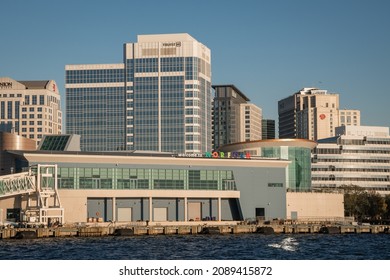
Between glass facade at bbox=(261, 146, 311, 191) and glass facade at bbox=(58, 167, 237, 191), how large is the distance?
23.2 meters

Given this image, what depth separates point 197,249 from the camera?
9712 cm

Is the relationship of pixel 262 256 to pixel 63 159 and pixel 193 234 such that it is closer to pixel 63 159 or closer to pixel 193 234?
pixel 193 234

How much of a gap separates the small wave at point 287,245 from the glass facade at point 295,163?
60.0 m

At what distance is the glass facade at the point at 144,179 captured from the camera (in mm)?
149000

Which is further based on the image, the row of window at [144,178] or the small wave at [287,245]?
the row of window at [144,178]

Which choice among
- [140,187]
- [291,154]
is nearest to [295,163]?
[291,154]

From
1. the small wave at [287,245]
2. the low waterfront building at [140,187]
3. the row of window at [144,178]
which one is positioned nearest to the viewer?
the small wave at [287,245]

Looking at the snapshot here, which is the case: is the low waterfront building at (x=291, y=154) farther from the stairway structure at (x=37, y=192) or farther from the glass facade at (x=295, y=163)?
the stairway structure at (x=37, y=192)

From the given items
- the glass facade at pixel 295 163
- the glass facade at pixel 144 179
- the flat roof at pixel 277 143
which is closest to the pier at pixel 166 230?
the glass facade at pixel 144 179

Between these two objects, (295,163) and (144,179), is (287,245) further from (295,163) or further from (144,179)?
(295,163)
